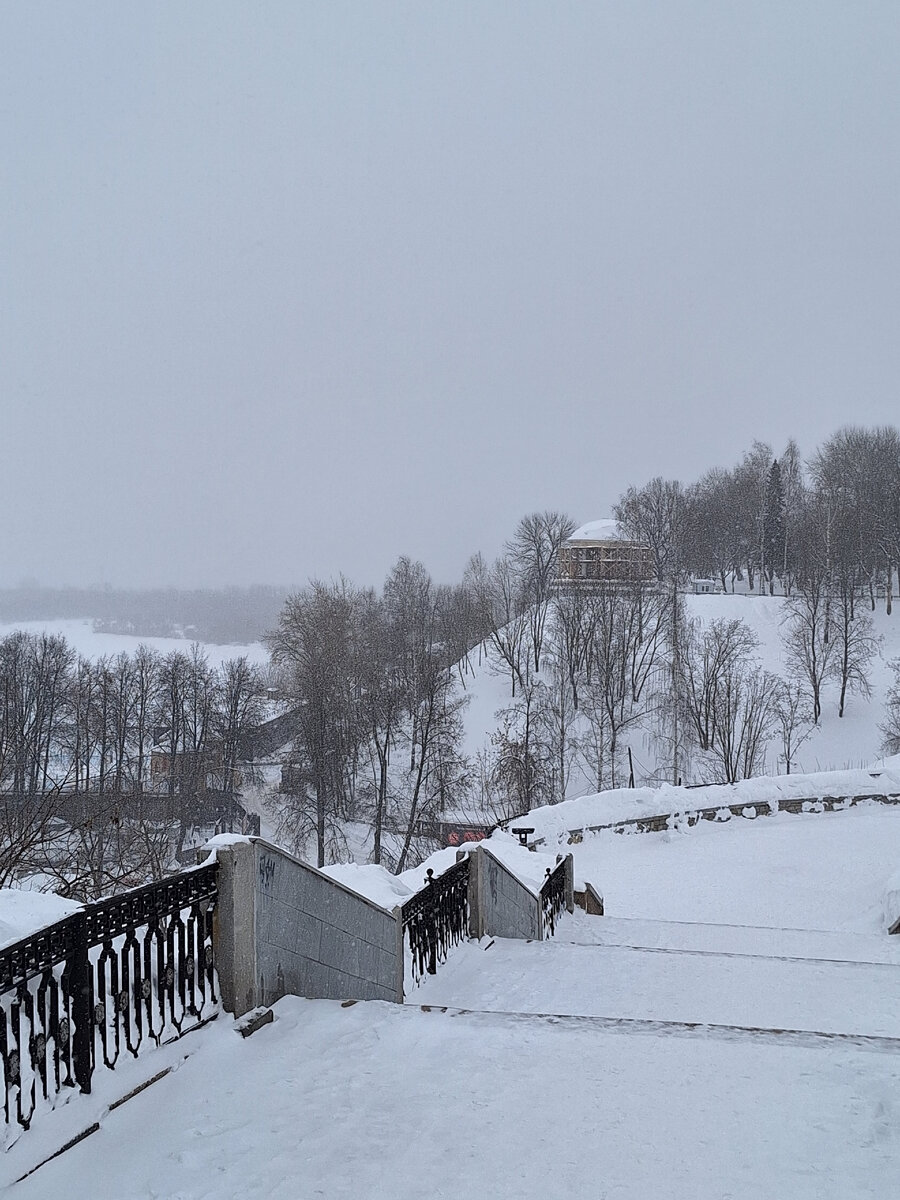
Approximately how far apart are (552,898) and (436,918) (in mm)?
4046

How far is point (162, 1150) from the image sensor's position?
318 centimetres

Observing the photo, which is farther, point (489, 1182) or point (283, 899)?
point (283, 899)

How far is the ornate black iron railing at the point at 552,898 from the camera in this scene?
975cm

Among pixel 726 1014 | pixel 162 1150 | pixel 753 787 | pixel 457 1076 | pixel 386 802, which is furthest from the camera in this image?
pixel 386 802

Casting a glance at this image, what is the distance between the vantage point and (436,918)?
266 inches

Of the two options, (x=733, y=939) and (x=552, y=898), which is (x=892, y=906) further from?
(x=552, y=898)

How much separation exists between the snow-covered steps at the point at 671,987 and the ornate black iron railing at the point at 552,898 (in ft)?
5.68

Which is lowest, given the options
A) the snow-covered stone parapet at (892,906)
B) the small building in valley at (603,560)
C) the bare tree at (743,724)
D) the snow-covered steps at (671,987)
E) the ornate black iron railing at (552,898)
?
the bare tree at (743,724)

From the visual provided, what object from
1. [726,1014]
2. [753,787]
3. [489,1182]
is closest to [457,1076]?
[489,1182]

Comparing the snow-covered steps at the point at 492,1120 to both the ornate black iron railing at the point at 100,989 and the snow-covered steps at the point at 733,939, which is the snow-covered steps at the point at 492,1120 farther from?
the snow-covered steps at the point at 733,939

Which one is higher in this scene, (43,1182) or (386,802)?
(43,1182)

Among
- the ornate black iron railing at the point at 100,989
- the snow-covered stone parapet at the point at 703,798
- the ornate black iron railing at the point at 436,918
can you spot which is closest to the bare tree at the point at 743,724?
the snow-covered stone parapet at the point at 703,798

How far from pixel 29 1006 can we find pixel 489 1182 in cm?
185

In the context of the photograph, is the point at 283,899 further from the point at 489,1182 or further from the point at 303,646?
the point at 303,646
